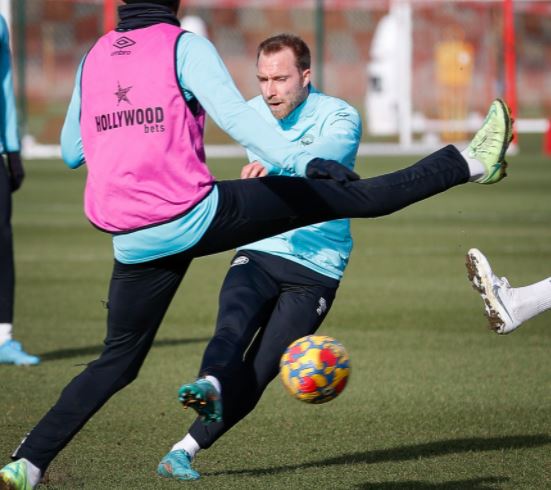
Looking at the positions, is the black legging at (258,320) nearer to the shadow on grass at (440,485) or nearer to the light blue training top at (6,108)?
the shadow on grass at (440,485)

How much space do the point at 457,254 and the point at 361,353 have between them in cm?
597

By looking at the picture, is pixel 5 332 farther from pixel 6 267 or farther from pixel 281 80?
pixel 281 80

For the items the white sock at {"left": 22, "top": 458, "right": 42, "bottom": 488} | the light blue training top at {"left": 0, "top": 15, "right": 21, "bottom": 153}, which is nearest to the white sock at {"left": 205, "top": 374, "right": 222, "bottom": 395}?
the white sock at {"left": 22, "top": 458, "right": 42, "bottom": 488}

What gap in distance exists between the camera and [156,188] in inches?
204

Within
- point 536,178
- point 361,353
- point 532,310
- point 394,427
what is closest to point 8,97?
point 361,353

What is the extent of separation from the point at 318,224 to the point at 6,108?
4.11 metres

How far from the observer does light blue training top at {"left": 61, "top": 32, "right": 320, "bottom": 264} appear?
16.7ft

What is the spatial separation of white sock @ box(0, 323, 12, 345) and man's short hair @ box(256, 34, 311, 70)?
4070mm

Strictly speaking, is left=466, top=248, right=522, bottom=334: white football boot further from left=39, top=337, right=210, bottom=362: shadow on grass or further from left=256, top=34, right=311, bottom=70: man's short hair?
left=39, top=337, right=210, bottom=362: shadow on grass

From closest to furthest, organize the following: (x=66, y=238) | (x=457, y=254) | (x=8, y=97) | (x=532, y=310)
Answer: (x=532, y=310)
(x=8, y=97)
(x=457, y=254)
(x=66, y=238)

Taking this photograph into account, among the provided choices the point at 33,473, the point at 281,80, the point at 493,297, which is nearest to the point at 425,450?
the point at 493,297

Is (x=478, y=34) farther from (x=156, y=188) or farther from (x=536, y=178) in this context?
(x=156, y=188)

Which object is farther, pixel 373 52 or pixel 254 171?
pixel 373 52

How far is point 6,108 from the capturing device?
9.85m
